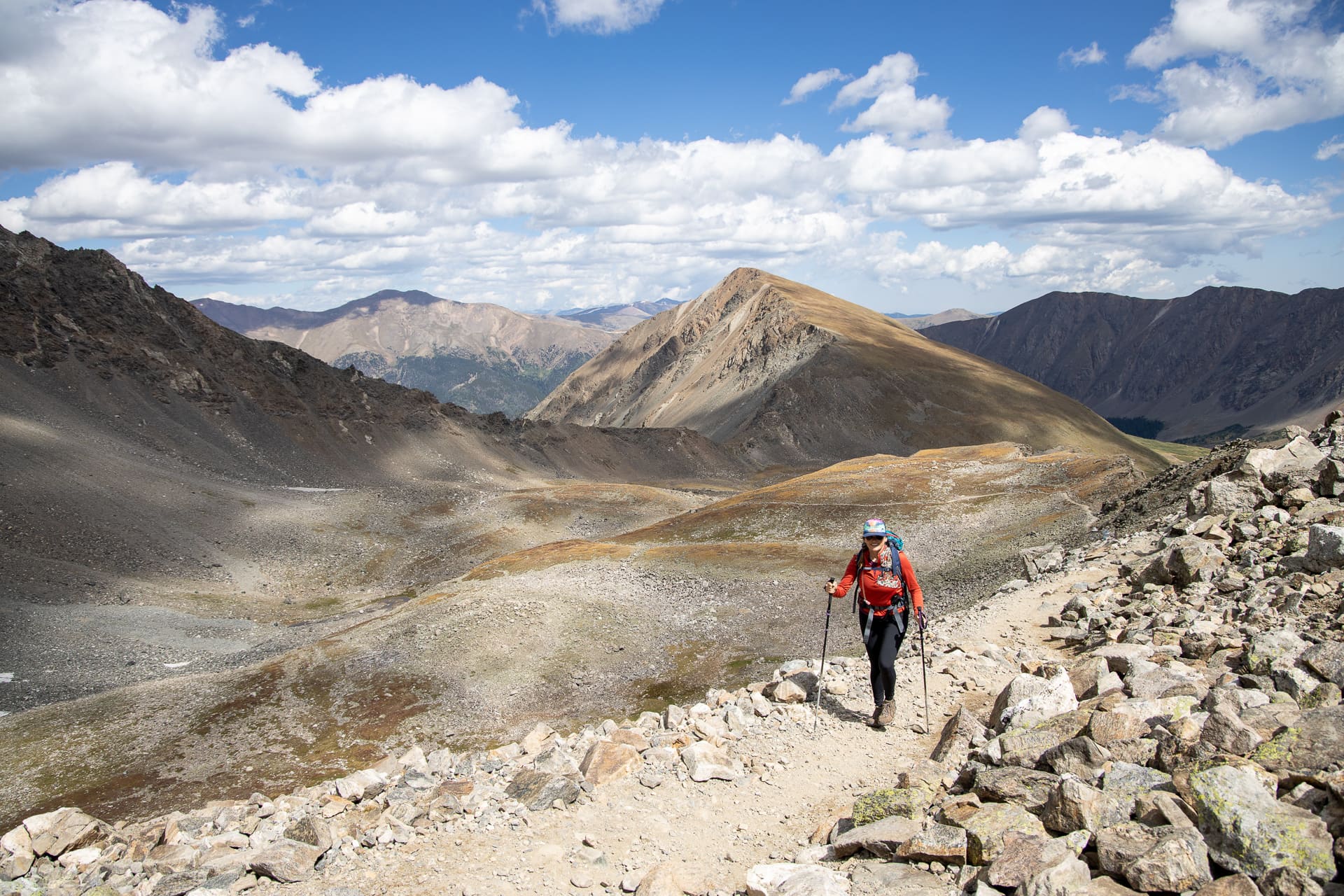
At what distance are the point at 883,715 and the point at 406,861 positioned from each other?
9038mm

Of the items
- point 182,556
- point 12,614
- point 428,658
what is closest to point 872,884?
point 428,658

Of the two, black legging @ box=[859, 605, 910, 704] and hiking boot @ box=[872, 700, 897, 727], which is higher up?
black legging @ box=[859, 605, 910, 704]

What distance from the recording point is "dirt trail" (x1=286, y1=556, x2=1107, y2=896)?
11477 mm

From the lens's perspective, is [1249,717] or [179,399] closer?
[1249,717]

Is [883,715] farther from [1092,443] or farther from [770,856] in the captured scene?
[1092,443]

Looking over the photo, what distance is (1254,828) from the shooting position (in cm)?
762

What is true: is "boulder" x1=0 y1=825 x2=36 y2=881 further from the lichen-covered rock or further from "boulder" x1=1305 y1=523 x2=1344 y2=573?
"boulder" x1=1305 y1=523 x2=1344 y2=573

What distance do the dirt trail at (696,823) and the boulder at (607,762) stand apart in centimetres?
21

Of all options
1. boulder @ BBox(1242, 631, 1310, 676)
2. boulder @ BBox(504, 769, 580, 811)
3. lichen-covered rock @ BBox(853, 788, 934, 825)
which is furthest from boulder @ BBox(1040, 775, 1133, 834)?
boulder @ BBox(504, 769, 580, 811)

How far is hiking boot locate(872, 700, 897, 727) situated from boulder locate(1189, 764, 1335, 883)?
7.42 meters

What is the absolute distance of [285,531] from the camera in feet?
249

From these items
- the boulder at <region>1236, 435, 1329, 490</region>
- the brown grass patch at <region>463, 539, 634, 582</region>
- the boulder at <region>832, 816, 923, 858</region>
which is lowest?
the brown grass patch at <region>463, 539, 634, 582</region>

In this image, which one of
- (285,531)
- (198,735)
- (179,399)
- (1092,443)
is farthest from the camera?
(1092,443)

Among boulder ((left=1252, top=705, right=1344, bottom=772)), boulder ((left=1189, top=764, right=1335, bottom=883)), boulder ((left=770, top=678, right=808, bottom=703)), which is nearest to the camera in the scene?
boulder ((left=1189, top=764, right=1335, bottom=883))
